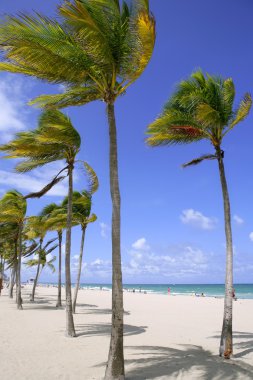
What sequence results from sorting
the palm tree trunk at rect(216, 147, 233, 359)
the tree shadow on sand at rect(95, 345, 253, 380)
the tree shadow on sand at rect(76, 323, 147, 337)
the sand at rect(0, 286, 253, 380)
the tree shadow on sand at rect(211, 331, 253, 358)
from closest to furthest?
the tree shadow on sand at rect(95, 345, 253, 380)
the sand at rect(0, 286, 253, 380)
the palm tree trunk at rect(216, 147, 233, 359)
the tree shadow on sand at rect(211, 331, 253, 358)
the tree shadow on sand at rect(76, 323, 147, 337)

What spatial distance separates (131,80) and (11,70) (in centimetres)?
291

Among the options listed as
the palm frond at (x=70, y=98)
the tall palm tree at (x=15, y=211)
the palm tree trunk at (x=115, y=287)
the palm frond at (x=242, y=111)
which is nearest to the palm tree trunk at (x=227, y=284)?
the palm frond at (x=242, y=111)

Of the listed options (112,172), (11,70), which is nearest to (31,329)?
(112,172)

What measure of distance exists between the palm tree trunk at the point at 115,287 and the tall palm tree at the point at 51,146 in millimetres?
4312

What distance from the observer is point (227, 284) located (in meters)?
10.2

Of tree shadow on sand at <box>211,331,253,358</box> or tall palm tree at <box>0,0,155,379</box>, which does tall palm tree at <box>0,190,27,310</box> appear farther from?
tall palm tree at <box>0,0,155,379</box>

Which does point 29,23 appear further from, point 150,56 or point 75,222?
point 75,222

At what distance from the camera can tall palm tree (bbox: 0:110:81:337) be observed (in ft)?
40.9

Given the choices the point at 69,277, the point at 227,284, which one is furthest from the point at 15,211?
the point at 227,284

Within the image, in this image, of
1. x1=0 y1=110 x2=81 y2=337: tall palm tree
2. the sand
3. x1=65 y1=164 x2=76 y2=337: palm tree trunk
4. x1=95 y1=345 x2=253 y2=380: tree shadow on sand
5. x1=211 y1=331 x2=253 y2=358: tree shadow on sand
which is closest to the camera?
x1=95 y1=345 x2=253 y2=380: tree shadow on sand

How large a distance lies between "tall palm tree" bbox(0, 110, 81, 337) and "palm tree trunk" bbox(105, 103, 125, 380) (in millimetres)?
4312

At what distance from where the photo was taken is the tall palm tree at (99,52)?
749 centimetres

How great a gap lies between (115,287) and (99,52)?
526 centimetres

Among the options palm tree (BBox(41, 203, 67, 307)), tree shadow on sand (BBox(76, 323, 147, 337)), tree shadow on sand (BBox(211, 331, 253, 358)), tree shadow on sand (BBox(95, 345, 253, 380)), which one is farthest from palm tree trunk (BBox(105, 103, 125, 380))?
palm tree (BBox(41, 203, 67, 307))
